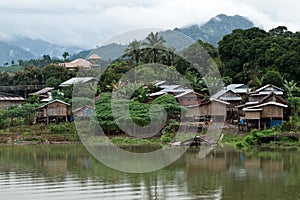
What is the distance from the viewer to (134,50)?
4262 cm

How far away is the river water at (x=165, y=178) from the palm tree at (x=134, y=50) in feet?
60.6

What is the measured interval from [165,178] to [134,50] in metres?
26.2

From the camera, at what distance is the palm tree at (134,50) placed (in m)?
42.2

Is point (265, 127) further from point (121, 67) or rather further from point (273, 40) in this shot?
point (121, 67)

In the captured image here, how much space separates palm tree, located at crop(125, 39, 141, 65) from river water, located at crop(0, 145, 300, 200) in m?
18.5

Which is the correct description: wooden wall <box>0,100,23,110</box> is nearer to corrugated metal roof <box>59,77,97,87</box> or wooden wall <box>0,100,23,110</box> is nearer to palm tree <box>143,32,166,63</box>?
corrugated metal roof <box>59,77,97,87</box>

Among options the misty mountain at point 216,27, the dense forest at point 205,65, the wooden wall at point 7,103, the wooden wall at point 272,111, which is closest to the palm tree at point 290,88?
the dense forest at point 205,65

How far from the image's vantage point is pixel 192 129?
1197 inches

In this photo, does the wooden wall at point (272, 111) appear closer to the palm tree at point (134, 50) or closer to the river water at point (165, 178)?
the river water at point (165, 178)

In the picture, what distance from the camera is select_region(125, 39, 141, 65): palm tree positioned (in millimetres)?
42219

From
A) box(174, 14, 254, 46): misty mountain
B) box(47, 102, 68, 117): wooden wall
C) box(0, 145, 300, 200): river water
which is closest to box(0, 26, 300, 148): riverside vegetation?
box(47, 102, 68, 117): wooden wall

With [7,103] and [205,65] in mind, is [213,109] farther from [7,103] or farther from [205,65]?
[7,103]

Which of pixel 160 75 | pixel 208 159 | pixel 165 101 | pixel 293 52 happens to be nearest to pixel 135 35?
pixel 208 159

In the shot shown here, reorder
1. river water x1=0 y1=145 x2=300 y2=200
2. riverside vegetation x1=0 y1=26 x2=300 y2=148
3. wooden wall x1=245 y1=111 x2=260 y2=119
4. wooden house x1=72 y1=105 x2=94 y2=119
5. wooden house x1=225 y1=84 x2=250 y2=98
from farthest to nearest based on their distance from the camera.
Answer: wooden house x1=225 y1=84 x2=250 y2=98 → wooden house x1=72 y1=105 x2=94 y2=119 → riverside vegetation x1=0 y1=26 x2=300 y2=148 → wooden wall x1=245 y1=111 x2=260 y2=119 → river water x1=0 y1=145 x2=300 y2=200
